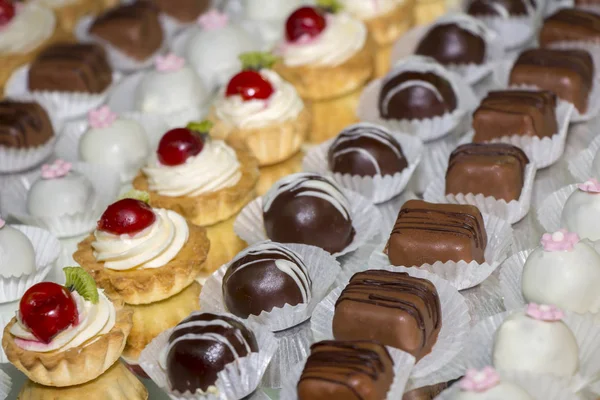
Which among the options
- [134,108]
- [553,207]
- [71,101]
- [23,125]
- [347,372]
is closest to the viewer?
[347,372]

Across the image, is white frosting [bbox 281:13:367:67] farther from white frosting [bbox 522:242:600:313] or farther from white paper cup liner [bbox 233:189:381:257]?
white frosting [bbox 522:242:600:313]

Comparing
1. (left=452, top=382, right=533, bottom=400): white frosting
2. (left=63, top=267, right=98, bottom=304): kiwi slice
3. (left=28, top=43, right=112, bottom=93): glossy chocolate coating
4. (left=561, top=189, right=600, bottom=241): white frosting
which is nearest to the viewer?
(left=452, top=382, right=533, bottom=400): white frosting

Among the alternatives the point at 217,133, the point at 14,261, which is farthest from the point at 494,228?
the point at 14,261

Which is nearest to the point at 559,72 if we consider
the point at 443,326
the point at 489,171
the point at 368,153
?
the point at 489,171

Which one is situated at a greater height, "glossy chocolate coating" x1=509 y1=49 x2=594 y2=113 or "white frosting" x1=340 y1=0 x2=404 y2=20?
"glossy chocolate coating" x1=509 y1=49 x2=594 y2=113

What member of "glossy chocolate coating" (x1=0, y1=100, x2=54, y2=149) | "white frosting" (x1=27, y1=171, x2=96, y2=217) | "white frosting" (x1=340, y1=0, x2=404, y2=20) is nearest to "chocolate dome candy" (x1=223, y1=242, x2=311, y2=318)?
"white frosting" (x1=27, y1=171, x2=96, y2=217)

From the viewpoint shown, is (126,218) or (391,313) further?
(126,218)

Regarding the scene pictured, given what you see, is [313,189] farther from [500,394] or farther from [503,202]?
[500,394]
